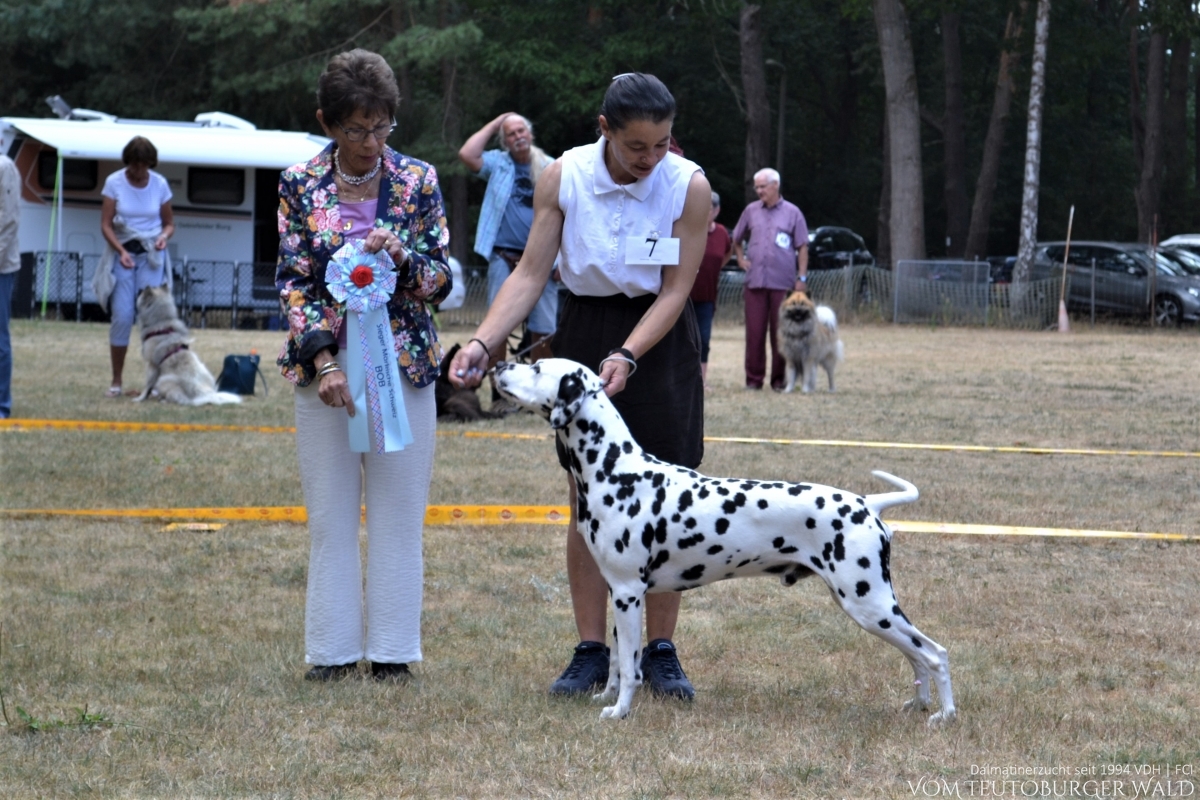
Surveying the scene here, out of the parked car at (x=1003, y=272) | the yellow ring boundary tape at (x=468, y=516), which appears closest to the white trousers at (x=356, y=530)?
the yellow ring boundary tape at (x=468, y=516)

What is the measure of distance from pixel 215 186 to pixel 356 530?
20406mm

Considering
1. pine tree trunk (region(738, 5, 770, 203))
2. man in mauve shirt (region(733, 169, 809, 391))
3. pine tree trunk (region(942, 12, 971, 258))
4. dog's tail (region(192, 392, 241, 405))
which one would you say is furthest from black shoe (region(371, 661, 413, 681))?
pine tree trunk (region(942, 12, 971, 258))

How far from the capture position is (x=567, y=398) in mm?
4051

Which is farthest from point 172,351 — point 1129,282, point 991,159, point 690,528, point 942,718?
point 991,159

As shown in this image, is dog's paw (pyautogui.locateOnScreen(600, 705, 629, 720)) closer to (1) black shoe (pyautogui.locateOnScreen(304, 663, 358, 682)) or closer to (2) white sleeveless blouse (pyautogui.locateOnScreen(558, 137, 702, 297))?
(1) black shoe (pyautogui.locateOnScreen(304, 663, 358, 682))

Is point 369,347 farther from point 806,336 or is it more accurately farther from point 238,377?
point 806,336

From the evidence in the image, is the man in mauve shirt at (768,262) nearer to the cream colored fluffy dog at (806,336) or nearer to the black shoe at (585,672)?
the cream colored fluffy dog at (806,336)

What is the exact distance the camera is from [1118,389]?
572 inches

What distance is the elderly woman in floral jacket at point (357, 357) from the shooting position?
427 centimetres

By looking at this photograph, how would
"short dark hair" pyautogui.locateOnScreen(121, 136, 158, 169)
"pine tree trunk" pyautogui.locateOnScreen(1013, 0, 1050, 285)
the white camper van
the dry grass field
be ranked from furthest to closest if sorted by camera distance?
"pine tree trunk" pyautogui.locateOnScreen(1013, 0, 1050, 285)
the white camper van
"short dark hair" pyautogui.locateOnScreen(121, 136, 158, 169)
the dry grass field

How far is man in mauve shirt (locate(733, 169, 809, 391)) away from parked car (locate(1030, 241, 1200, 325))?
1418 cm

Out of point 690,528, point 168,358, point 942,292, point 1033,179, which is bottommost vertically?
point 690,528

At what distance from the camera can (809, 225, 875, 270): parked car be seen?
33156 mm

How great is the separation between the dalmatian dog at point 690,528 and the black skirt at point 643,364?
0.28 meters
